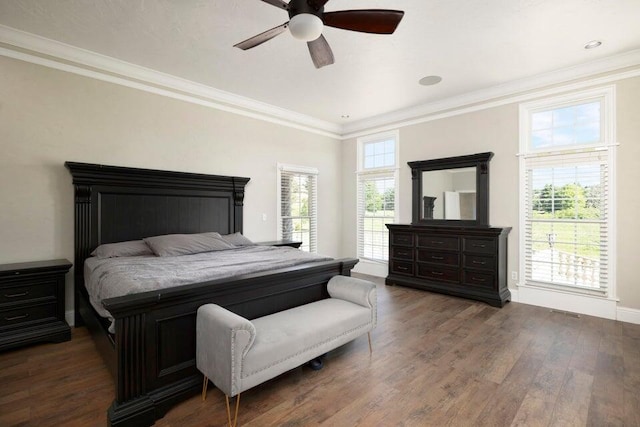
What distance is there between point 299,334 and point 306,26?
2128 millimetres

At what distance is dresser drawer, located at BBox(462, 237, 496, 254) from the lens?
4.15 meters

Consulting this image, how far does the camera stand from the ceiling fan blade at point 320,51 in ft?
8.14

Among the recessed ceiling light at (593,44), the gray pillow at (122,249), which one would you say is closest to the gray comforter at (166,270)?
the gray pillow at (122,249)

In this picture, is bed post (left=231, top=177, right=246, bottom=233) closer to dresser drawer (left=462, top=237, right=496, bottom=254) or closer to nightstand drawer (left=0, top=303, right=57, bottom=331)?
nightstand drawer (left=0, top=303, right=57, bottom=331)

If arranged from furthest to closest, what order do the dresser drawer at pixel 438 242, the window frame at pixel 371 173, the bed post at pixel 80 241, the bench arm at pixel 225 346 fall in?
the window frame at pixel 371 173
the dresser drawer at pixel 438 242
the bed post at pixel 80 241
the bench arm at pixel 225 346

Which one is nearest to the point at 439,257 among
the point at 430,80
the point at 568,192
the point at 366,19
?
the point at 568,192

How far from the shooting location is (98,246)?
11.3 feet

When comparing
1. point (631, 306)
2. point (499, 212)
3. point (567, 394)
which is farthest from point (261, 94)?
point (631, 306)

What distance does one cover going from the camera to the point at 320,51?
8.45ft

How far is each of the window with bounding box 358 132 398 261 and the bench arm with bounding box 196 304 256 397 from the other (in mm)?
4264

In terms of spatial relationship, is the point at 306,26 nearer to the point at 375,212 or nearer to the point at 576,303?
the point at 375,212

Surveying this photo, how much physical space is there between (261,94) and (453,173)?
325 centimetres

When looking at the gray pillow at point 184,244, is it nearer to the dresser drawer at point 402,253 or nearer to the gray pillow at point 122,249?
the gray pillow at point 122,249

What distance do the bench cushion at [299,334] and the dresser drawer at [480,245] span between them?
2.38 metres
